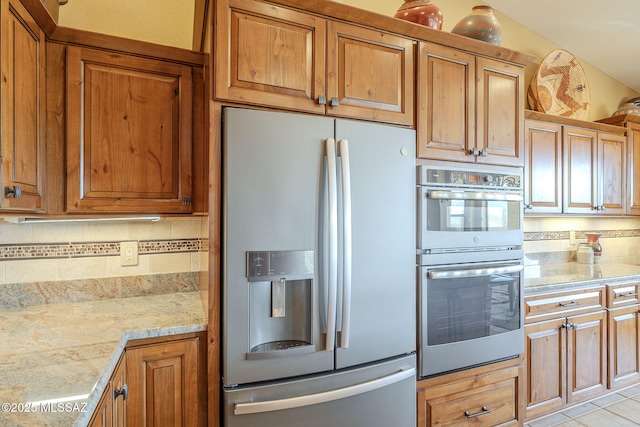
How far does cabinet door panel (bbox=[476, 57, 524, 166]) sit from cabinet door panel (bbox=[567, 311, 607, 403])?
1360 mm

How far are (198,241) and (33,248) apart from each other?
2.58 ft

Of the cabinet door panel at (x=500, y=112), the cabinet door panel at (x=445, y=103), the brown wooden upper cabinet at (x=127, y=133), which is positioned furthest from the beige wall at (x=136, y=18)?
the cabinet door panel at (x=500, y=112)

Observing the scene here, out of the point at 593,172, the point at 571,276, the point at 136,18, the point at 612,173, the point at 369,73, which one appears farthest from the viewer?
the point at 612,173

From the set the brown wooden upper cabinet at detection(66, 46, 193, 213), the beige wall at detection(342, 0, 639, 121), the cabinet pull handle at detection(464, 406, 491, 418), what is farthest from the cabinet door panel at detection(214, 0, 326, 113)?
the cabinet pull handle at detection(464, 406, 491, 418)


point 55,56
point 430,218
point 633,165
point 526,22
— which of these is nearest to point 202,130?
point 55,56

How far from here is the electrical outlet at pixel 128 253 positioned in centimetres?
196

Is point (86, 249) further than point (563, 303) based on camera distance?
No

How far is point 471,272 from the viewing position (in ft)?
6.33

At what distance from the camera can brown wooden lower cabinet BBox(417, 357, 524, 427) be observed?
6.07 ft

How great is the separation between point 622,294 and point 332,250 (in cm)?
268

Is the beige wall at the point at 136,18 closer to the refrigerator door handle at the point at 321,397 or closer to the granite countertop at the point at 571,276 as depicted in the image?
the refrigerator door handle at the point at 321,397

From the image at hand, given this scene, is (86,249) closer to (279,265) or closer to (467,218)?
(279,265)

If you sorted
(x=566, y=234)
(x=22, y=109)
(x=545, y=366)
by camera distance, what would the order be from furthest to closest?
(x=566, y=234)
(x=545, y=366)
(x=22, y=109)

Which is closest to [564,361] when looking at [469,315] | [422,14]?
[469,315]
